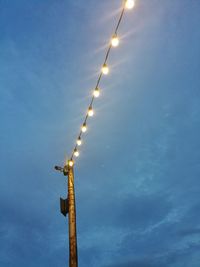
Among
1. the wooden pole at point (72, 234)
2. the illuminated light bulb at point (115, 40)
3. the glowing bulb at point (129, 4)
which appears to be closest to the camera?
the glowing bulb at point (129, 4)

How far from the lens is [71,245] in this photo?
31.0 ft

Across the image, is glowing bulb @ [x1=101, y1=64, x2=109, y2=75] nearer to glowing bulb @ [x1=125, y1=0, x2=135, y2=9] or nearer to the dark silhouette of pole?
glowing bulb @ [x1=125, y1=0, x2=135, y2=9]

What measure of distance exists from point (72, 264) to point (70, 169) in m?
3.14

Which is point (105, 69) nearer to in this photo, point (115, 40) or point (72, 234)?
point (115, 40)

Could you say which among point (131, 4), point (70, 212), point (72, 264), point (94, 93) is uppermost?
point (94, 93)

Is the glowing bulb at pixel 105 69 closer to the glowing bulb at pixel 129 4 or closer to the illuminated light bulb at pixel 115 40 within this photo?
the illuminated light bulb at pixel 115 40

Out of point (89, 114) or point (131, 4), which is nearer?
point (131, 4)

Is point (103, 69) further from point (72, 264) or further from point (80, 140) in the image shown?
point (72, 264)

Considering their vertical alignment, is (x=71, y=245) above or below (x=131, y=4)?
below

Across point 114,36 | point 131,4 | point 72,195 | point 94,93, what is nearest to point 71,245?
point 72,195

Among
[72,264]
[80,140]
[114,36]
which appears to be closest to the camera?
[114,36]

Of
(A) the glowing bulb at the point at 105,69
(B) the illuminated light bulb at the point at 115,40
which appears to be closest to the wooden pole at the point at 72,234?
(A) the glowing bulb at the point at 105,69

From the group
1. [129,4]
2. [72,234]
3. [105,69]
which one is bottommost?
[72,234]

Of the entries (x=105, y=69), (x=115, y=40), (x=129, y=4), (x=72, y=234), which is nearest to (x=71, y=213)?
(x=72, y=234)
